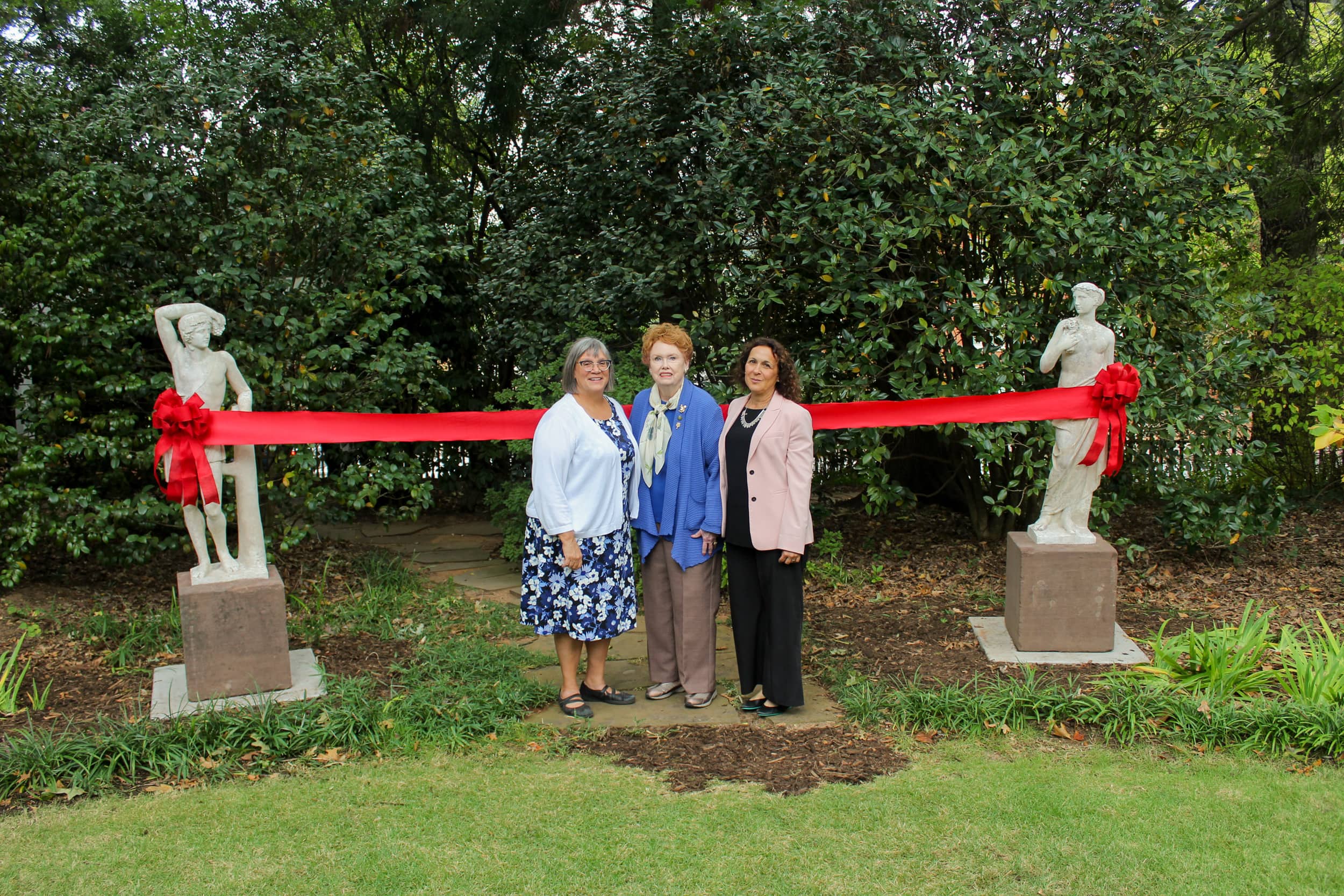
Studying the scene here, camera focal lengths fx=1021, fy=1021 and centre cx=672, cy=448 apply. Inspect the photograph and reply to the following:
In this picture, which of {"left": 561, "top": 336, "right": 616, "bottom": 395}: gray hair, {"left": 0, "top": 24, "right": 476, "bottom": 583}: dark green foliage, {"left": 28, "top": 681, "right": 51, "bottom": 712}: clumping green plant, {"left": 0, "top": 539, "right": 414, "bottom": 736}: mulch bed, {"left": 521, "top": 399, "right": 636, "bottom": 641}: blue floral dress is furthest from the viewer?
{"left": 0, "top": 24, "right": 476, "bottom": 583}: dark green foliage

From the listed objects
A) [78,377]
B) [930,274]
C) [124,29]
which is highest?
[124,29]

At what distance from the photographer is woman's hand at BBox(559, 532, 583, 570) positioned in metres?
4.41

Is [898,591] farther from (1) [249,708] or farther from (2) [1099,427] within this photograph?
(1) [249,708]

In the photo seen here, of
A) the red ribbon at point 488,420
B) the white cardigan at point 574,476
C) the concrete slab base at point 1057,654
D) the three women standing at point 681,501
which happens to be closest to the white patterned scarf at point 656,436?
the three women standing at point 681,501

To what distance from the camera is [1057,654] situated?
5281 mm

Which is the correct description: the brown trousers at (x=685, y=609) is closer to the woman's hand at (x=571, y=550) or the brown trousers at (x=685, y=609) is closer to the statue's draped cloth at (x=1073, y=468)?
the woman's hand at (x=571, y=550)

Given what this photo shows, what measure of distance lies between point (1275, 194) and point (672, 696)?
746 cm

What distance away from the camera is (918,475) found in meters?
8.93

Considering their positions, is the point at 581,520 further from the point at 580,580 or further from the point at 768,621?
the point at 768,621

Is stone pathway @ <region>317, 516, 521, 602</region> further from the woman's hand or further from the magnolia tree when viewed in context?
the woman's hand

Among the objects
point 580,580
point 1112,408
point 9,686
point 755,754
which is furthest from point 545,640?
point 1112,408

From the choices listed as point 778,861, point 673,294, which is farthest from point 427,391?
point 778,861

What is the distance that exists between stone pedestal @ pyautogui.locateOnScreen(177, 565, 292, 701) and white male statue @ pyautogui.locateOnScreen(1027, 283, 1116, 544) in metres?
Result: 3.91

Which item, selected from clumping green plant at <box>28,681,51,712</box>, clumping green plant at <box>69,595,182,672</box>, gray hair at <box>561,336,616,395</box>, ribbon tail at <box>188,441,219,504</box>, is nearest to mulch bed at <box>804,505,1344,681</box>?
gray hair at <box>561,336,616,395</box>
